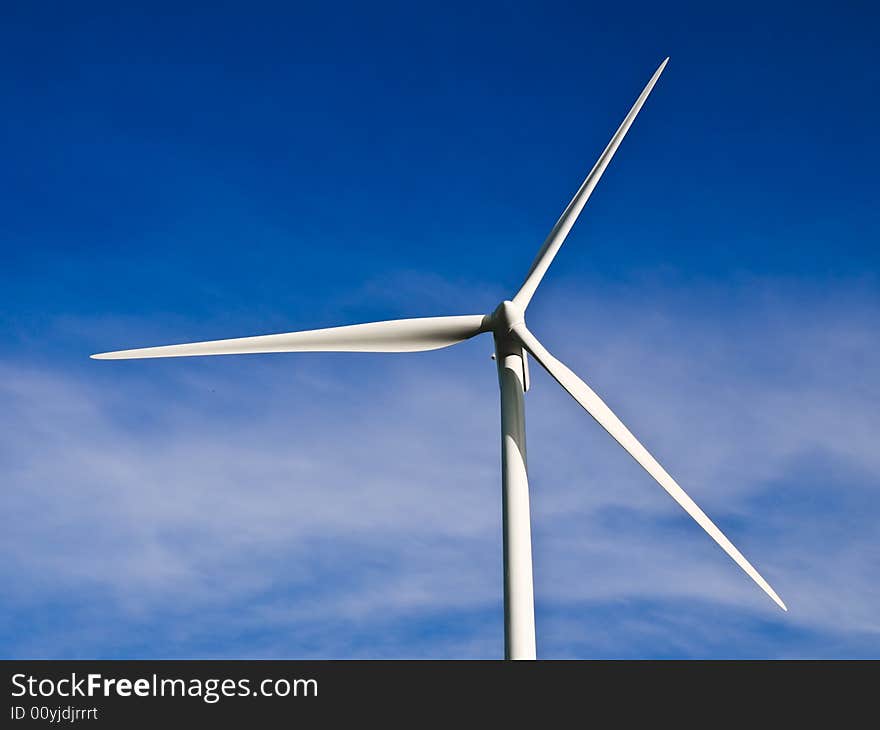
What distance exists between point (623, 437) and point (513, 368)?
3.02m

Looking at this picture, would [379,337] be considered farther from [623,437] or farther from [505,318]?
[623,437]

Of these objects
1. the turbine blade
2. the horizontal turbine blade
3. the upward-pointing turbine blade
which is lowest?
Answer: the upward-pointing turbine blade

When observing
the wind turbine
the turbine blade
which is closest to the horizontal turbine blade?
the wind turbine

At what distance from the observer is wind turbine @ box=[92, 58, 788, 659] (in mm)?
22688

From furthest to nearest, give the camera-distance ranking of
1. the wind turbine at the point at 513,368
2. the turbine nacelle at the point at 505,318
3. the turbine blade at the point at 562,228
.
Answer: the turbine blade at the point at 562,228 → the turbine nacelle at the point at 505,318 → the wind turbine at the point at 513,368

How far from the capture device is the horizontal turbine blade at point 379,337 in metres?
25.6

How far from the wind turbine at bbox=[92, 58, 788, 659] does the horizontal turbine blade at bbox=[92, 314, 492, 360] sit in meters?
0.02

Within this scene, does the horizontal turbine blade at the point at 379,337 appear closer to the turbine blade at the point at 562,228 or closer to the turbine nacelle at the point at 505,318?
the turbine nacelle at the point at 505,318

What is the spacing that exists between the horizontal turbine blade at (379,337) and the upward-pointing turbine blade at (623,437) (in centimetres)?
169

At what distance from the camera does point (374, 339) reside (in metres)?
26.2

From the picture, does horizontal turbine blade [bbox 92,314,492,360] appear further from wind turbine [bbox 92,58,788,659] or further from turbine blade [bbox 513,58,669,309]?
turbine blade [bbox 513,58,669,309]

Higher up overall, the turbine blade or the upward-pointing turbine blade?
the turbine blade

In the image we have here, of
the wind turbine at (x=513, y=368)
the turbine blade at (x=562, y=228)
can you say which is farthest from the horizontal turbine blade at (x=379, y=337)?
the turbine blade at (x=562, y=228)
